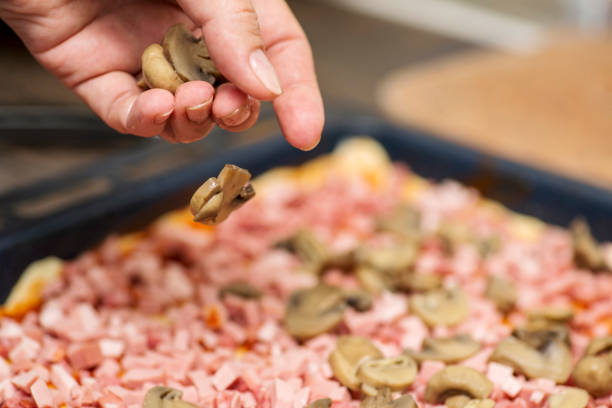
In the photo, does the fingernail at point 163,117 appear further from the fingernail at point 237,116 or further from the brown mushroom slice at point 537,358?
the brown mushroom slice at point 537,358

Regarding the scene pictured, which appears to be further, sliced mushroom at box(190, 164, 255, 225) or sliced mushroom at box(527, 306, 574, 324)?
sliced mushroom at box(527, 306, 574, 324)

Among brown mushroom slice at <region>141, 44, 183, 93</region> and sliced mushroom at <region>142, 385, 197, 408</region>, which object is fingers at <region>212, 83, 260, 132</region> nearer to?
brown mushroom slice at <region>141, 44, 183, 93</region>

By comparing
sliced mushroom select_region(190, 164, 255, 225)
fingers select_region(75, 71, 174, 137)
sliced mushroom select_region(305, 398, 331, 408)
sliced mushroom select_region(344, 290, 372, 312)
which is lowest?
sliced mushroom select_region(344, 290, 372, 312)

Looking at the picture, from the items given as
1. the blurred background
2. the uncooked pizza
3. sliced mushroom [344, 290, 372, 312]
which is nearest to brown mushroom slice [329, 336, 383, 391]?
the uncooked pizza

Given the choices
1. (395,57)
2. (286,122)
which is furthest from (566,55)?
(286,122)

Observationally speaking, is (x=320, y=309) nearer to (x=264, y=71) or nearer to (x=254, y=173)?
(x=264, y=71)

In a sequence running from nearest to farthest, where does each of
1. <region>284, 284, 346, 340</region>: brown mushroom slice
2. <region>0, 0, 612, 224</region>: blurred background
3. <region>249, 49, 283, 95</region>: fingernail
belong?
<region>249, 49, 283, 95</region>: fingernail, <region>284, 284, 346, 340</region>: brown mushroom slice, <region>0, 0, 612, 224</region>: blurred background

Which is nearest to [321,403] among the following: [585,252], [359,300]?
[359,300]

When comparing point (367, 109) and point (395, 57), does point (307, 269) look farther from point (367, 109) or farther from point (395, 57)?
point (395, 57)

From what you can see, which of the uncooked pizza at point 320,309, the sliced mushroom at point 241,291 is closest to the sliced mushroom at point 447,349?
the uncooked pizza at point 320,309
